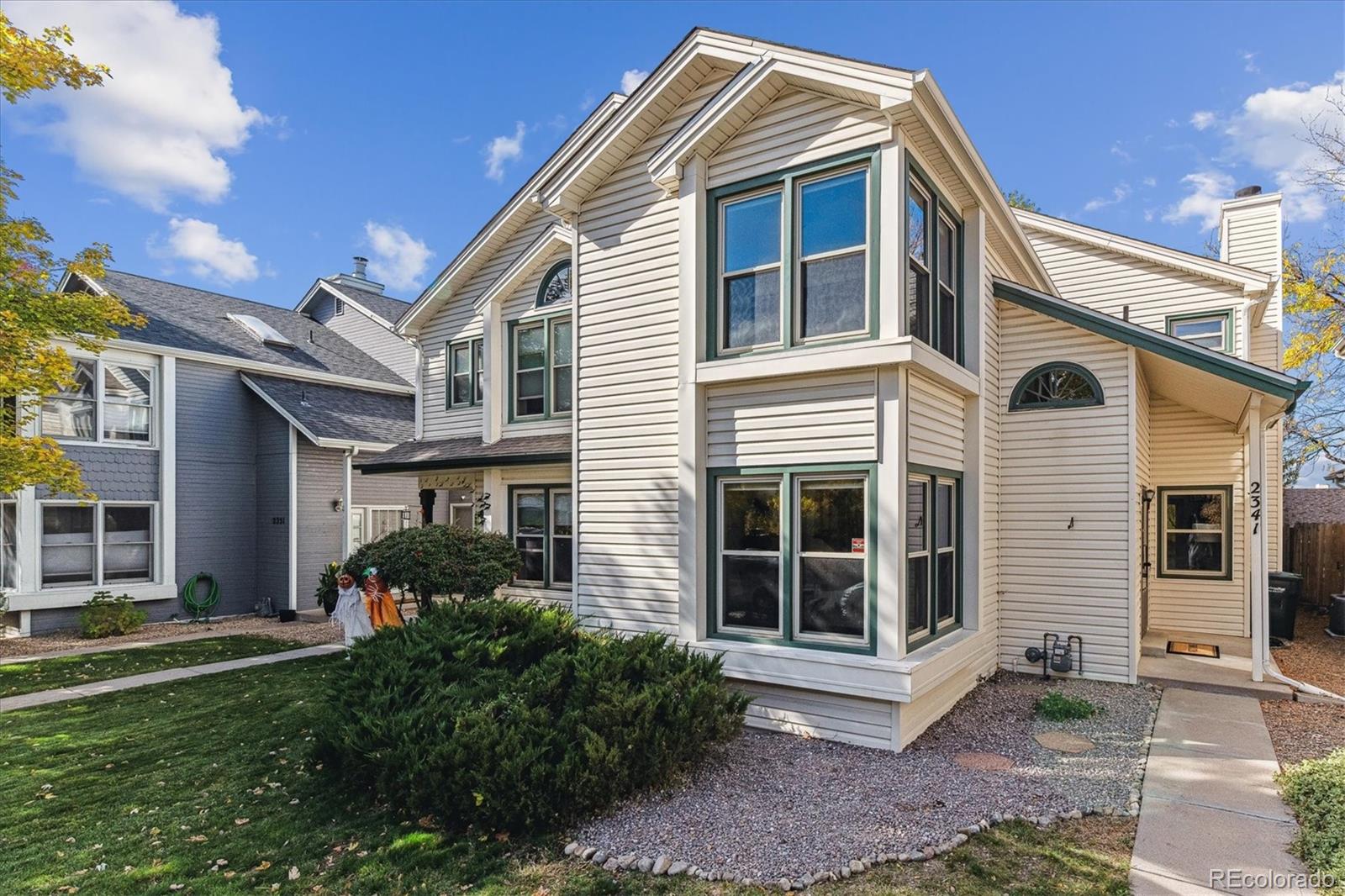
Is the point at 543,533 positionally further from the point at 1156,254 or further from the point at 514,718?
the point at 1156,254

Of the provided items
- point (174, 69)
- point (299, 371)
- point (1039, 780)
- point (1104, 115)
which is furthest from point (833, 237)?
point (1104, 115)

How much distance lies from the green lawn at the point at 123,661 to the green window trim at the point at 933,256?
36.8ft

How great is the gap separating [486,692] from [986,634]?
251 inches

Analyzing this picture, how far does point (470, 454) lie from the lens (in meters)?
11.7

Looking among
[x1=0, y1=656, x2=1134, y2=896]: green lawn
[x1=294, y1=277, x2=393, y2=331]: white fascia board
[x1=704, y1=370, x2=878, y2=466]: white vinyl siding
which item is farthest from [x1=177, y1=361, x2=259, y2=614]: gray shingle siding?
[x1=704, y1=370, x2=878, y2=466]: white vinyl siding

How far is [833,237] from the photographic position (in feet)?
22.4

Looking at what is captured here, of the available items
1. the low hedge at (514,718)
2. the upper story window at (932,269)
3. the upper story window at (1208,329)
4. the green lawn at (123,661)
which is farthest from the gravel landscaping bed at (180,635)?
the upper story window at (1208,329)

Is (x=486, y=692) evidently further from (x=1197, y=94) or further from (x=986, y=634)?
(x=1197, y=94)

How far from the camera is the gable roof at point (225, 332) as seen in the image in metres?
15.7

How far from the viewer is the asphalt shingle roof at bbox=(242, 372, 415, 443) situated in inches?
631

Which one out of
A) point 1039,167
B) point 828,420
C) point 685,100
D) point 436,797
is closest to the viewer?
point 436,797

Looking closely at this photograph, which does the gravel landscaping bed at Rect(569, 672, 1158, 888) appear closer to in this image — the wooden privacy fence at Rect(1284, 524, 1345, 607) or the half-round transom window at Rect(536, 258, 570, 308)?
the half-round transom window at Rect(536, 258, 570, 308)

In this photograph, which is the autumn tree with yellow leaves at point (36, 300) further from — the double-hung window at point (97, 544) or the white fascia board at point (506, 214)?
the white fascia board at point (506, 214)

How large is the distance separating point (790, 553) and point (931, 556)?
1664 millimetres
